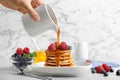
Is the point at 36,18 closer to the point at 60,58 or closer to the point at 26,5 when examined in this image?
the point at 26,5

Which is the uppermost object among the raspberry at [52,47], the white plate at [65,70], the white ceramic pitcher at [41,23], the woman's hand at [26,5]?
the woman's hand at [26,5]

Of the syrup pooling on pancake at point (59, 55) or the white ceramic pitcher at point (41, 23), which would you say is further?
the syrup pooling on pancake at point (59, 55)

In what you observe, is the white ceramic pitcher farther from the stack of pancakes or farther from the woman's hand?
the stack of pancakes

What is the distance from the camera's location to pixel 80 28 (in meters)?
2.92

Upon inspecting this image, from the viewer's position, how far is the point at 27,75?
184 centimetres

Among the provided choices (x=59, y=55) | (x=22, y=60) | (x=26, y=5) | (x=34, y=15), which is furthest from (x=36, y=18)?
(x=22, y=60)

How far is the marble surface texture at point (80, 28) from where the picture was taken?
283 centimetres

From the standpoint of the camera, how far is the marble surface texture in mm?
2832

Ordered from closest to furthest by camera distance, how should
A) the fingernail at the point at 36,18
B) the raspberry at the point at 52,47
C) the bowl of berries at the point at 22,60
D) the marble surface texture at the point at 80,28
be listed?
the fingernail at the point at 36,18, the raspberry at the point at 52,47, the bowl of berries at the point at 22,60, the marble surface texture at the point at 80,28

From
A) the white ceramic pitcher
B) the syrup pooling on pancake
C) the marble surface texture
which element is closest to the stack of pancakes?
the syrup pooling on pancake

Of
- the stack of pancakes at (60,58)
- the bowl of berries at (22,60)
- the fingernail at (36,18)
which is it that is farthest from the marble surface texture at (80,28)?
the fingernail at (36,18)

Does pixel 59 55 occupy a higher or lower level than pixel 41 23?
lower

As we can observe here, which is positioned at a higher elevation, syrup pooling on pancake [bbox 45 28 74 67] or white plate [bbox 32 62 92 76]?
syrup pooling on pancake [bbox 45 28 74 67]

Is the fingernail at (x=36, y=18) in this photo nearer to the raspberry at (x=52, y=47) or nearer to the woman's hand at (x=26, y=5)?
the woman's hand at (x=26, y=5)
